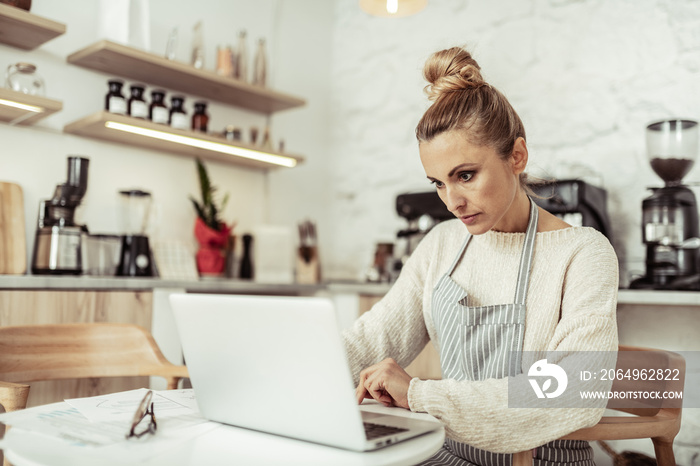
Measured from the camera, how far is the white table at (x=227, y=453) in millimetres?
707

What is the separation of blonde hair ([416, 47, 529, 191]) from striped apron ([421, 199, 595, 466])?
21cm

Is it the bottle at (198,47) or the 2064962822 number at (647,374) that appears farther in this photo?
the bottle at (198,47)

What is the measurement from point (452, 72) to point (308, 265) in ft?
6.21

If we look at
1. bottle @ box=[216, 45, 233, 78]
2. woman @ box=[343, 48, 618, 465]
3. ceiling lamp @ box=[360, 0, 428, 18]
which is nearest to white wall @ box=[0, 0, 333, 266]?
bottle @ box=[216, 45, 233, 78]

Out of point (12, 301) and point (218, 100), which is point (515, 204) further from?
point (218, 100)

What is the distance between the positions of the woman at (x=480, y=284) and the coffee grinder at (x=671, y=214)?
0.81 metres

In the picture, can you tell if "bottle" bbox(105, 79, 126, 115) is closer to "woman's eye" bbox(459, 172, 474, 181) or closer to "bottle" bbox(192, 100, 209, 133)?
"bottle" bbox(192, 100, 209, 133)

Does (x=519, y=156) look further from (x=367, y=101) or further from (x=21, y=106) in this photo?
(x=367, y=101)

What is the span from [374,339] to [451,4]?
2.31 metres

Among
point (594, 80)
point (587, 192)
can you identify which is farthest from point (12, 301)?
point (594, 80)

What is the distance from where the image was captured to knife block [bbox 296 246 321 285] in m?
3.09

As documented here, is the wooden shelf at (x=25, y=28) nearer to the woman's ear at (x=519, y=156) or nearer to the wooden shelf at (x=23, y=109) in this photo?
the wooden shelf at (x=23, y=109)

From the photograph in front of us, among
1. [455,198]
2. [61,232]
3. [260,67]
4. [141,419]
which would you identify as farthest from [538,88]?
[141,419]

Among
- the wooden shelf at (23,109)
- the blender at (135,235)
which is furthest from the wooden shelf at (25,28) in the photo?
the blender at (135,235)
